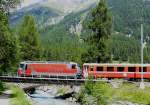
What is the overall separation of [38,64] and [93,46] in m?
12.8

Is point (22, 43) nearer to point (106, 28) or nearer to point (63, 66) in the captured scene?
point (63, 66)

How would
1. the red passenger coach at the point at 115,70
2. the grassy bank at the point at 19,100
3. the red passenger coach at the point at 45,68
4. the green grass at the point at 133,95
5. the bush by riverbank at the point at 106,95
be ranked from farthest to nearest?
the red passenger coach at the point at 45,68, the red passenger coach at the point at 115,70, the green grass at the point at 133,95, the bush by riverbank at the point at 106,95, the grassy bank at the point at 19,100

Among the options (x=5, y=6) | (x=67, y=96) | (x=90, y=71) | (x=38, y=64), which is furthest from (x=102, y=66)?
(x=5, y=6)

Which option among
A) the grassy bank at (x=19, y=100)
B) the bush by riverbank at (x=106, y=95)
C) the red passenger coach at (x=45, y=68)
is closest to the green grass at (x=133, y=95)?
the bush by riverbank at (x=106, y=95)

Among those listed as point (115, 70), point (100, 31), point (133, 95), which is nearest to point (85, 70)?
point (115, 70)

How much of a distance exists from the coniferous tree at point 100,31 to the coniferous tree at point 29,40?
2228 cm

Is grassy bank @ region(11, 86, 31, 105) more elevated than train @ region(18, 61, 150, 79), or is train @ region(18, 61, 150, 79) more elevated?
grassy bank @ region(11, 86, 31, 105)

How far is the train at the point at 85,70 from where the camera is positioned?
81188 millimetres

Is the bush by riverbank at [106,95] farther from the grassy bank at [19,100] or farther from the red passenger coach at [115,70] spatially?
the red passenger coach at [115,70]

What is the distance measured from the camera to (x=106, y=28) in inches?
3297

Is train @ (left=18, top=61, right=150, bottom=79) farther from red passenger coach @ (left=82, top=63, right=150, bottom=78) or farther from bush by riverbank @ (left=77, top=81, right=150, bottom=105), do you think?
bush by riverbank @ (left=77, top=81, right=150, bottom=105)

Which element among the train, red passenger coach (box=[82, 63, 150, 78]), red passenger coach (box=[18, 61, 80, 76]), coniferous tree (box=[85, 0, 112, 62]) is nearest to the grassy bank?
the train

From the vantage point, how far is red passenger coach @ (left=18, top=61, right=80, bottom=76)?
88.2m

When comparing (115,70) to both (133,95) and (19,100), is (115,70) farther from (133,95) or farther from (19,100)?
(19,100)
